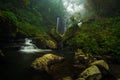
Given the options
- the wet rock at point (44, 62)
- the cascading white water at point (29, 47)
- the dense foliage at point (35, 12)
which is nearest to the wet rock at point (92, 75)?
the wet rock at point (44, 62)

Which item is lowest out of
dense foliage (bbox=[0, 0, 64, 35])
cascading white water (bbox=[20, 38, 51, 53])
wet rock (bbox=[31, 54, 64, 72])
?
wet rock (bbox=[31, 54, 64, 72])

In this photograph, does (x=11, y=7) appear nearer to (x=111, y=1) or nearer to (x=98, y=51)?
(x=111, y=1)

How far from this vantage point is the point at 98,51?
1388 cm

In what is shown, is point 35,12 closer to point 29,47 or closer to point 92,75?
point 29,47

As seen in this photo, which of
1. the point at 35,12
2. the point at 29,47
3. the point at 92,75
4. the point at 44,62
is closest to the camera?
the point at 92,75

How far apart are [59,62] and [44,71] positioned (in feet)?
7.20

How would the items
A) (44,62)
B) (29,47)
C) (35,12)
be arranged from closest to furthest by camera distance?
1. (44,62)
2. (29,47)
3. (35,12)

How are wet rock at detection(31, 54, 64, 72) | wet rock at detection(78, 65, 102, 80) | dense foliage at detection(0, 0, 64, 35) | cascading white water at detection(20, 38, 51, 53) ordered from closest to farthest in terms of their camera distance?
wet rock at detection(78, 65, 102, 80) → wet rock at detection(31, 54, 64, 72) → cascading white water at detection(20, 38, 51, 53) → dense foliage at detection(0, 0, 64, 35)

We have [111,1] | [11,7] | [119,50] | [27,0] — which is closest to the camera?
[119,50]

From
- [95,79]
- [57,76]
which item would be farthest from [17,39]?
[95,79]

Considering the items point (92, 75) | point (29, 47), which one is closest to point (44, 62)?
point (92, 75)

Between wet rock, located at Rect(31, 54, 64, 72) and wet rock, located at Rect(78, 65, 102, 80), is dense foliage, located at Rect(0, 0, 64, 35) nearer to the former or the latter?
wet rock, located at Rect(31, 54, 64, 72)

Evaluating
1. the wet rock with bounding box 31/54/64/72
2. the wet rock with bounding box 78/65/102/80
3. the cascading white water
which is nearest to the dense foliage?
the cascading white water

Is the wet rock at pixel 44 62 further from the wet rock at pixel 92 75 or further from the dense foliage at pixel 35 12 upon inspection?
the dense foliage at pixel 35 12
